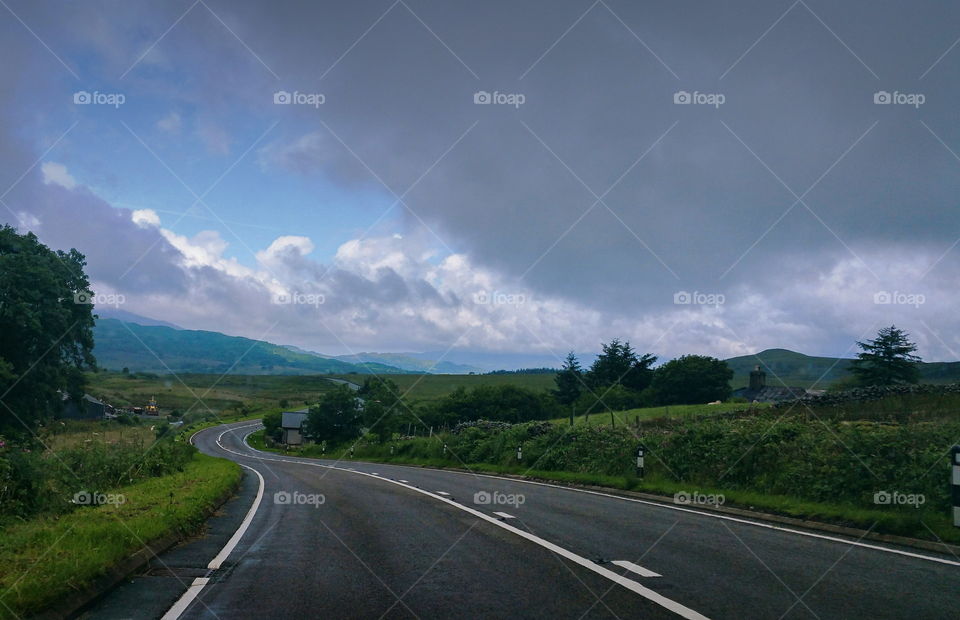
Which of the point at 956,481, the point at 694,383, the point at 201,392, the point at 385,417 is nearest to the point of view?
the point at 956,481

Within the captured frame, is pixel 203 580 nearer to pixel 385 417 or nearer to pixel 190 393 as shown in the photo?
pixel 385 417

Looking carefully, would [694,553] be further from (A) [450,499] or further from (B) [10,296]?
(B) [10,296]

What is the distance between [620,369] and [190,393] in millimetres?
102145

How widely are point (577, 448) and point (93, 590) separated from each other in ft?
68.4

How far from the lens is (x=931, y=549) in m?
9.04

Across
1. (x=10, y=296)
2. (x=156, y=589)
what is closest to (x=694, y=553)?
(x=156, y=589)

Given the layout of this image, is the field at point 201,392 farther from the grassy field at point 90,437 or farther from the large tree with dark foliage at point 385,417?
the grassy field at point 90,437

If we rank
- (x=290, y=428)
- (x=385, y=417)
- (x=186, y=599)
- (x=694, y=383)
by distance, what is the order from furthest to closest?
1. (x=290, y=428)
2. (x=694, y=383)
3. (x=385, y=417)
4. (x=186, y=599)

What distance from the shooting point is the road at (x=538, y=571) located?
5.84 meters

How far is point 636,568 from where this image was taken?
7.54 m

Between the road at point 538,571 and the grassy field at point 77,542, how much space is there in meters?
0.44

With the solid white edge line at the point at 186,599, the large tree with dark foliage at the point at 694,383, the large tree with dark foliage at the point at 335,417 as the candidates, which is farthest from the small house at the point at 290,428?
the solid white edge line at the point at 186,599

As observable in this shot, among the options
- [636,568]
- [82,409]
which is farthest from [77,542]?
[82,409]

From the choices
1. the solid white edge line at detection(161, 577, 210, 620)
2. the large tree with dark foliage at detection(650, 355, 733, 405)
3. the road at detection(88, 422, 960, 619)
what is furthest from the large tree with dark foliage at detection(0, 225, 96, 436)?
the large tree with dark foliage at detection(650, 355, 733, 405)
